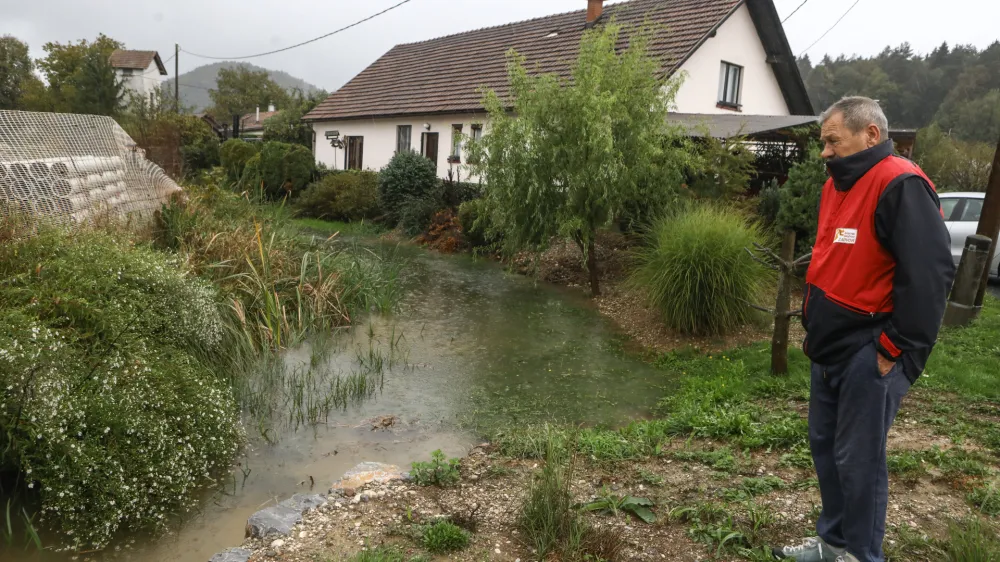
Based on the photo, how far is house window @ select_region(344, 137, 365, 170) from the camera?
25.7 meters

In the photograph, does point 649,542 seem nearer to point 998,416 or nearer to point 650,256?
point 998,416

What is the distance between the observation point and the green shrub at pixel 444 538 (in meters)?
3.51

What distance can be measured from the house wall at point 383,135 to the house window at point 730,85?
6.40 meters

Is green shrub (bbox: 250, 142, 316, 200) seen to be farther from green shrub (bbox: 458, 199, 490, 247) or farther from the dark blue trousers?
the dark blue trousers

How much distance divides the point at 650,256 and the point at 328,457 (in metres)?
5.46

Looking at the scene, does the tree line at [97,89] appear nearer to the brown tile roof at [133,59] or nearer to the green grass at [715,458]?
the brown tile roof at [133,59]

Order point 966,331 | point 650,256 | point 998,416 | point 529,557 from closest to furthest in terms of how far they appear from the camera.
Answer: point 529,557
point 998,416
point 966,331
point 650,256

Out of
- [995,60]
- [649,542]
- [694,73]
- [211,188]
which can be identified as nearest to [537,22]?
[694,73]

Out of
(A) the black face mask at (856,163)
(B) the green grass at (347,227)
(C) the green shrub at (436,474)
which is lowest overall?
(C) the green shrub at (436,474)

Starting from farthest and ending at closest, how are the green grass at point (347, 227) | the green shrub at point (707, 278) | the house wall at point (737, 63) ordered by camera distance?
1. the green grass at point (347, 227)
2. the house wall at point (737, 63)
3. the green shrub at point (707, 278)

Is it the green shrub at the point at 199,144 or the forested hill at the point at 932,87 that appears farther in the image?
the forested hill at the point at 932,87

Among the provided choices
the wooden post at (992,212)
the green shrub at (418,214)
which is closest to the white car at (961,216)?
the wooden post at (992,212)

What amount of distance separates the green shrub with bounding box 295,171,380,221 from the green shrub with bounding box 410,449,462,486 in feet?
51.0

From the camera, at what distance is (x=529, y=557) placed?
134 inches
